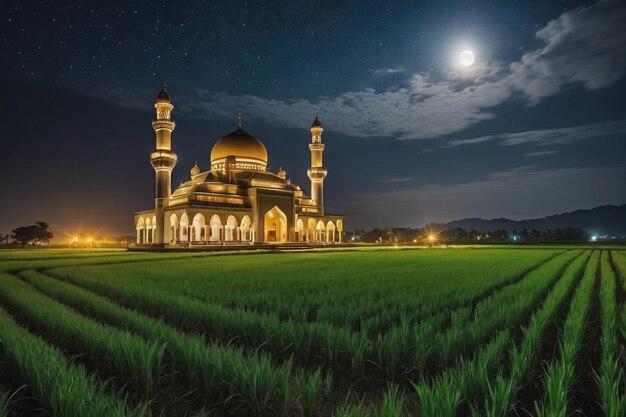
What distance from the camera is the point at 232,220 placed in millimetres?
54594

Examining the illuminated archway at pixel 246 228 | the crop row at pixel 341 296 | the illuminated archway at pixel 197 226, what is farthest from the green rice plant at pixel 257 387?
the illuminated archway at pixel 246 228

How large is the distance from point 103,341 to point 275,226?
55.8 meters

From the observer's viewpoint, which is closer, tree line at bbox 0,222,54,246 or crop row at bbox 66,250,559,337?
crop row at bbox 66,250,559,337

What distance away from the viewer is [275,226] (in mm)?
60688

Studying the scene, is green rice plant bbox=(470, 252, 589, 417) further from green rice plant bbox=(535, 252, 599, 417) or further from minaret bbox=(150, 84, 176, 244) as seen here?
minaret bbox=(150, 84, 176, 244)

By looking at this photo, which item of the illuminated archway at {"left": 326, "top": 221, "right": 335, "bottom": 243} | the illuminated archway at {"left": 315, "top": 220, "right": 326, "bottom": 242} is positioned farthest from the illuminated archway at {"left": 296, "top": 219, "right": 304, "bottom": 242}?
the illuminated archway at {"left": 326, "top": 221, "right": 335, "bottom": 243}

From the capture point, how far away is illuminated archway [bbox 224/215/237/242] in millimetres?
54106

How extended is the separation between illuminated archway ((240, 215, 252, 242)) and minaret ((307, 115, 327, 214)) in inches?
600

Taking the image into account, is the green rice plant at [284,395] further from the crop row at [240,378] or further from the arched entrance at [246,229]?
the arched entrance at [246,229]

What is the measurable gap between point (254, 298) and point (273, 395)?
4948mm

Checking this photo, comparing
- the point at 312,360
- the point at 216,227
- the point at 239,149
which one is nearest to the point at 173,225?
the point at 216,227

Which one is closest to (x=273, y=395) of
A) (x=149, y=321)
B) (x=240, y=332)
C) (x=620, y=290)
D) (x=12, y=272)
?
(x=240, y=332)

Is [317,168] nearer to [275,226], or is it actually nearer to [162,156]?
[275,226]

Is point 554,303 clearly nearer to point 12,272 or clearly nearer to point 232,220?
point 12,272
